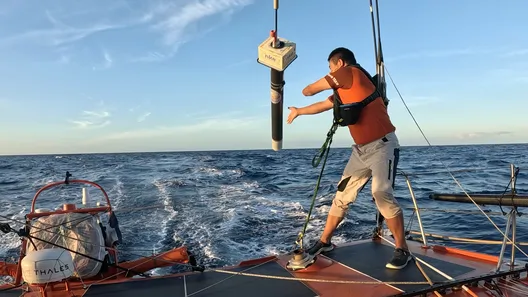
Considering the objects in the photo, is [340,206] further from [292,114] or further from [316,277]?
[292,114]

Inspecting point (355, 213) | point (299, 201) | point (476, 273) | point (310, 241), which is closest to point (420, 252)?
point (476, 273)

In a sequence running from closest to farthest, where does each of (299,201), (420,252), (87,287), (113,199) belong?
(87,287) < (420,252) < (299,201) < (113,199)

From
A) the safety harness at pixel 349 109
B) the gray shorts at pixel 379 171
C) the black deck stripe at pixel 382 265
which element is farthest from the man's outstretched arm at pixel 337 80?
the black deck stripe at pixel 382 265

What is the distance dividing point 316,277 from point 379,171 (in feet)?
3.80

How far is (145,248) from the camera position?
348 inches

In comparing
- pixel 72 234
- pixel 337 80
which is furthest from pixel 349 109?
pixel 72 234

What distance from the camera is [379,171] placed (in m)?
3.71

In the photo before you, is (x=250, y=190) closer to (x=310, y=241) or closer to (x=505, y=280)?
(x=310, y=241)

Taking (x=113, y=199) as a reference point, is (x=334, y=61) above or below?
above

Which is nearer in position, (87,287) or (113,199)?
(87,287)

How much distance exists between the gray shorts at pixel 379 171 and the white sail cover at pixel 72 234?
2930 millimetres

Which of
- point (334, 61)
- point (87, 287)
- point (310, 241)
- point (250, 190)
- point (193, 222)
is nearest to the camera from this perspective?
point (87, 287)

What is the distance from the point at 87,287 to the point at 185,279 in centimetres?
89

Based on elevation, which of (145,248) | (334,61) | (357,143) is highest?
(334,61)
